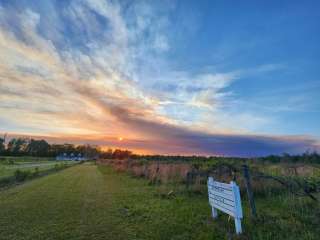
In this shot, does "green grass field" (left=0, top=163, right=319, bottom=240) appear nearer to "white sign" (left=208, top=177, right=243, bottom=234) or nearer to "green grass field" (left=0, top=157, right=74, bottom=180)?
"white sign" (left=208, top=177, right=243, bottom=234)

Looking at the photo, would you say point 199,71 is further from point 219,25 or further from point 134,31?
point 134,31

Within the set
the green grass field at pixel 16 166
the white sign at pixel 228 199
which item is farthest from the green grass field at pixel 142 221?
the green grass field at pixel 16 166

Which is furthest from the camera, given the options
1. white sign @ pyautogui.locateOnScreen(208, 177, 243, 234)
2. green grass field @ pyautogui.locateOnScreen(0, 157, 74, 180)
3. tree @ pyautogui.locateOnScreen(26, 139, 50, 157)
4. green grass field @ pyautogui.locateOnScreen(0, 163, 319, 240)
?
tree @ pyautogui.locateOnScreen(26, 139, 50, 157)

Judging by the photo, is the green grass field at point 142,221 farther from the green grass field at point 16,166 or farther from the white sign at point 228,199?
the green grass field at point 16,166

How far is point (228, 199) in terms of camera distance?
4.71m

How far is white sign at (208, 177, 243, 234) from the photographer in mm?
4366

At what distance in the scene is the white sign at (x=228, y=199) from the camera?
4.37 metres

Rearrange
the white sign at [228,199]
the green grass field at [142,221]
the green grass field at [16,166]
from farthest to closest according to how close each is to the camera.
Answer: the green grass field at [16,166] → the green grass field at [142,221] → the white sign at [228,199]

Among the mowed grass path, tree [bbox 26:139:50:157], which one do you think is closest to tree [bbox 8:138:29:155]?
tree [bbox 26:139:50:157]

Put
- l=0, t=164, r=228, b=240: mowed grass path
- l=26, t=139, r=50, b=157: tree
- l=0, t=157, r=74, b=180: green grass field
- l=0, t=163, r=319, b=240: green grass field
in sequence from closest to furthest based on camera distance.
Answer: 1. l=0, t=163, r=319, b=240: green grass field
2. l=0, t=164, r=228, b=240: mowed grass path
3. l=0, t=157, r=74, b=180: green grass field
4. l=26, t=139, r=50, b=157: tree

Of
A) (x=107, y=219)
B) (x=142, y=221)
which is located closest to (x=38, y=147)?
(x=107, y=219)

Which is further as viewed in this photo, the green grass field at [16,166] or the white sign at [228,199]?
the green grass field at [16,166]

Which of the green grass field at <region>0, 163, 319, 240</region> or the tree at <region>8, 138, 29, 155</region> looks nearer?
the green grass field at <region>0, 163, 319, 240</region>

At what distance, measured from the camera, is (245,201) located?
7.84m
